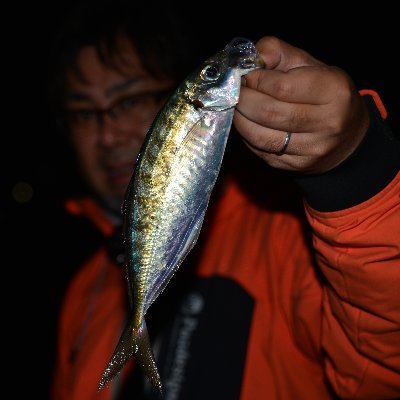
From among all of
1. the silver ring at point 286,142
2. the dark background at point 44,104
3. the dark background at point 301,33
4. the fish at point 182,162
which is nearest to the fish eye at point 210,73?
the fish at point 182,162

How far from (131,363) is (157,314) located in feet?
1.07

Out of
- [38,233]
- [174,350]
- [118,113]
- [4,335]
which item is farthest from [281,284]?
[38,233]

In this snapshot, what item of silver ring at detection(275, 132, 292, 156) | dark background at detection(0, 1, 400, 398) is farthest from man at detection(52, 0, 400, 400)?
dark background at detection(0, 1, 400, 398)

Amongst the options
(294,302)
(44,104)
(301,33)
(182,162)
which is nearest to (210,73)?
(182,162)

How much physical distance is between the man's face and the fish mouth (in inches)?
64.7

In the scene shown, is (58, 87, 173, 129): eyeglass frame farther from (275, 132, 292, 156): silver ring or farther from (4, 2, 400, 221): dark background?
(4, 2, 400, 221): dark background

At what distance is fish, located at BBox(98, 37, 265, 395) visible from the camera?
1.11 metres

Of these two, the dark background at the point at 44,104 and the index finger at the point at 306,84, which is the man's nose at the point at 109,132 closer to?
the dark background at the point at 44,104

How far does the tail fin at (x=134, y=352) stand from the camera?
116 cm

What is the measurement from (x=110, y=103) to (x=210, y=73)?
5.94 feet

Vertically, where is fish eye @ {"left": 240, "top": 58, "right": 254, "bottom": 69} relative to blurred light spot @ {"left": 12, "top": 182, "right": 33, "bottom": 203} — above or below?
above

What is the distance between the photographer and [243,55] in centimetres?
112

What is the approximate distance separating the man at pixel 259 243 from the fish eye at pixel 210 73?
0.29ft

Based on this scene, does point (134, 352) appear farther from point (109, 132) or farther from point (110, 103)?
point (110, 103)
